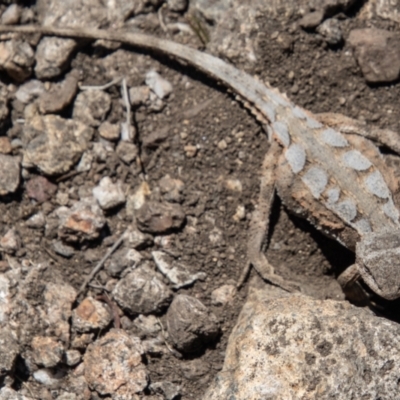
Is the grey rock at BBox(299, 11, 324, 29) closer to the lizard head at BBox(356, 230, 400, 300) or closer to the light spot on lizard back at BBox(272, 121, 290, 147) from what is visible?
the light spot on lizard back at BBox(272, 121, 290, 147)

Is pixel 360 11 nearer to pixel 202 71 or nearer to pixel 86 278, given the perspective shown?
pixel 202 71

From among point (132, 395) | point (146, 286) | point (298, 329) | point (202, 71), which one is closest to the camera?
point (298, 329)

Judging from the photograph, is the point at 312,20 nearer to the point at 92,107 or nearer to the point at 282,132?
the point at 282,132

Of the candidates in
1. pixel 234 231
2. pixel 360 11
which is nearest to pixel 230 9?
pixel 360 11

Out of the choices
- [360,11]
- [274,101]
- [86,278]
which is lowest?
[86,278]

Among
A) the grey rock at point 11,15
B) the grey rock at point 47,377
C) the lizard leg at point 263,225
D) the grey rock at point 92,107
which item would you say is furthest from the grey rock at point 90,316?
the grey rock at point 11,15

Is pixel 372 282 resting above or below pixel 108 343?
above

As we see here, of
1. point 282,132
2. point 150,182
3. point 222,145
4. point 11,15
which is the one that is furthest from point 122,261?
point 11,15

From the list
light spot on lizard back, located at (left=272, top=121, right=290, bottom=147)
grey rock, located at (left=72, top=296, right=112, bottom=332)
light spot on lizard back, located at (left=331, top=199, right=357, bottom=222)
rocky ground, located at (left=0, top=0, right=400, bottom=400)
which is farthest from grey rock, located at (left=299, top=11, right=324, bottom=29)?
grey rock, located at (left=72, top=296, right=112, bottom=332)
